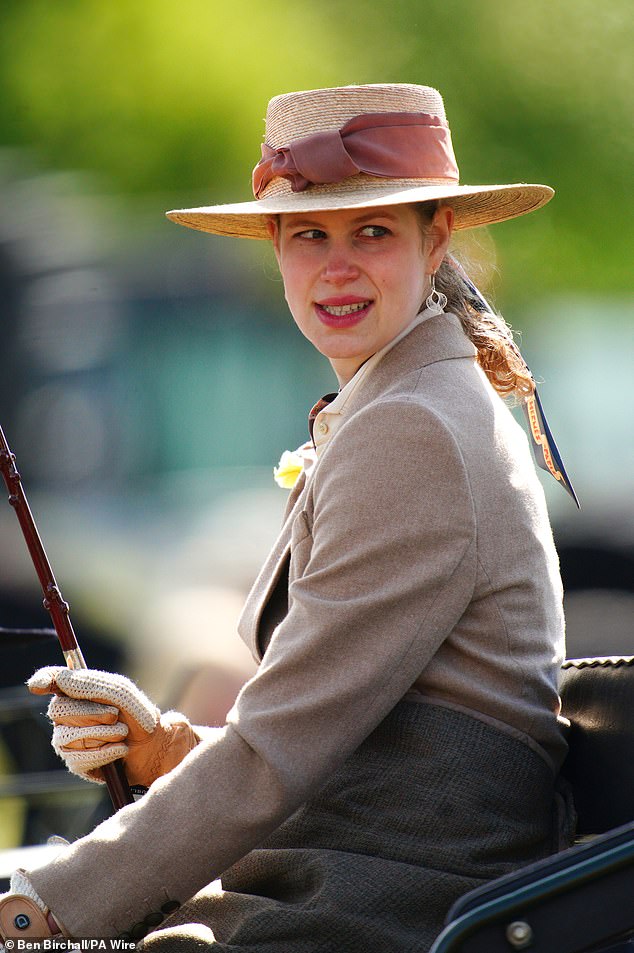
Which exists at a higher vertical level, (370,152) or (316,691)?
(370,152)

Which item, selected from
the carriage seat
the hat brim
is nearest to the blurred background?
the hat brim

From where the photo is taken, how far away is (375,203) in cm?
172

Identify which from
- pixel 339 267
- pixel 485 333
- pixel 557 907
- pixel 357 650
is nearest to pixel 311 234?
pixel 339 267

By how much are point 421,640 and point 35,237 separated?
9.51 ft

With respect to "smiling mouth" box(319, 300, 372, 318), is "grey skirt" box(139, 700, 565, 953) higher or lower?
lower

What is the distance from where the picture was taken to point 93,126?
13.1ft

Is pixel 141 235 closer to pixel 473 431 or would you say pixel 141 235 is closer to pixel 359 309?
pixel 359 309

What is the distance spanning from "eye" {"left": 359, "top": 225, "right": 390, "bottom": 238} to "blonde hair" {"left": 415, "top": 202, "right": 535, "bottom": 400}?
180mm

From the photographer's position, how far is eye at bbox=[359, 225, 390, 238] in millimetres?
1818

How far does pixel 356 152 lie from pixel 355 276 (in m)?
0.16

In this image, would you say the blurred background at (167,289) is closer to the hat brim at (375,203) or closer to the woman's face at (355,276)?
the hat brim at (375,203)

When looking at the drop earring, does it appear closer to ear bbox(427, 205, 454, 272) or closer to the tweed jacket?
ear bbox(427, 205, 454, 272)

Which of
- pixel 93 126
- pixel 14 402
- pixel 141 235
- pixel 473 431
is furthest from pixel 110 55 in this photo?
pixel 473 431

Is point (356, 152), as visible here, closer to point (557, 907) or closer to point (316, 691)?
point (316, 691)
